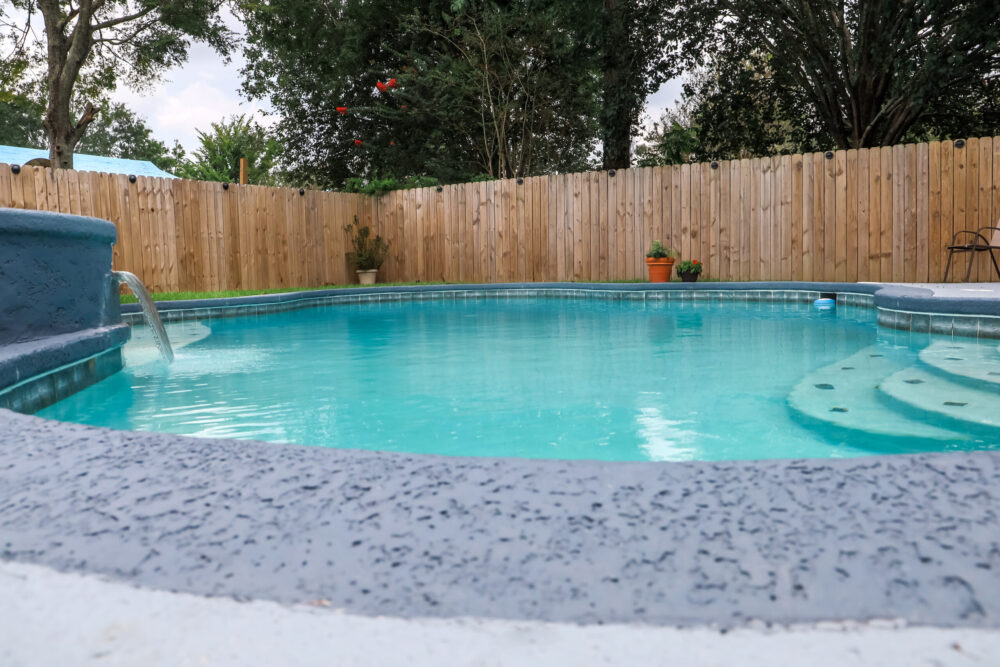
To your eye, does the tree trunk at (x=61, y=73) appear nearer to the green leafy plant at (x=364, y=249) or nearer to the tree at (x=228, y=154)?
the green leafy plant at (x=364, y=249)

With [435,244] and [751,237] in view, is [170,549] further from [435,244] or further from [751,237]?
[435,244]

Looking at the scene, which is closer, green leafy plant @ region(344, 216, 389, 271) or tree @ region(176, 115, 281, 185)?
green leafy plant @ region(344, 216, 389, 271)

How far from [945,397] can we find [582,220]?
8.33 metres

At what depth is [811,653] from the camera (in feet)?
2.24

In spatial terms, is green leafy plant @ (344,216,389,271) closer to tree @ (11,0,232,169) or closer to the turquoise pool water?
tree @ (11,0,232,169)

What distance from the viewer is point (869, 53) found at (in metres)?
10.9

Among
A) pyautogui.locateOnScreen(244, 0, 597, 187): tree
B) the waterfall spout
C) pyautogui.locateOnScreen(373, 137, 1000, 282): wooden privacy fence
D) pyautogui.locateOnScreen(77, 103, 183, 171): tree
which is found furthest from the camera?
pyautogui.locateOnScreen(77, 103, 183, 171): tree

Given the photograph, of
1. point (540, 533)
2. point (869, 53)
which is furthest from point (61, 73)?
point (540, 533)

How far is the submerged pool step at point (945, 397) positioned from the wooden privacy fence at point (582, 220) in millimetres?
6125

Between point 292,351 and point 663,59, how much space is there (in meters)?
9.71

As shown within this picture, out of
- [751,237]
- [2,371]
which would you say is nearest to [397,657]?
[2,371]

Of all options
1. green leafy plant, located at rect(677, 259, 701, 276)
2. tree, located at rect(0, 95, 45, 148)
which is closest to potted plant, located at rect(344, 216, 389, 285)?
green leafy plant, located at rect(677, 259, 701, 276)

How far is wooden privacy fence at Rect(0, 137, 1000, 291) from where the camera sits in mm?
8641

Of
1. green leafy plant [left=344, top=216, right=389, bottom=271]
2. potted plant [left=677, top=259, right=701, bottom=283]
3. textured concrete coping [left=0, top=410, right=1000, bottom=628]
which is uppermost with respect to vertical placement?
green leafy plant [left=344, top=216, right=389, bottom=271]
